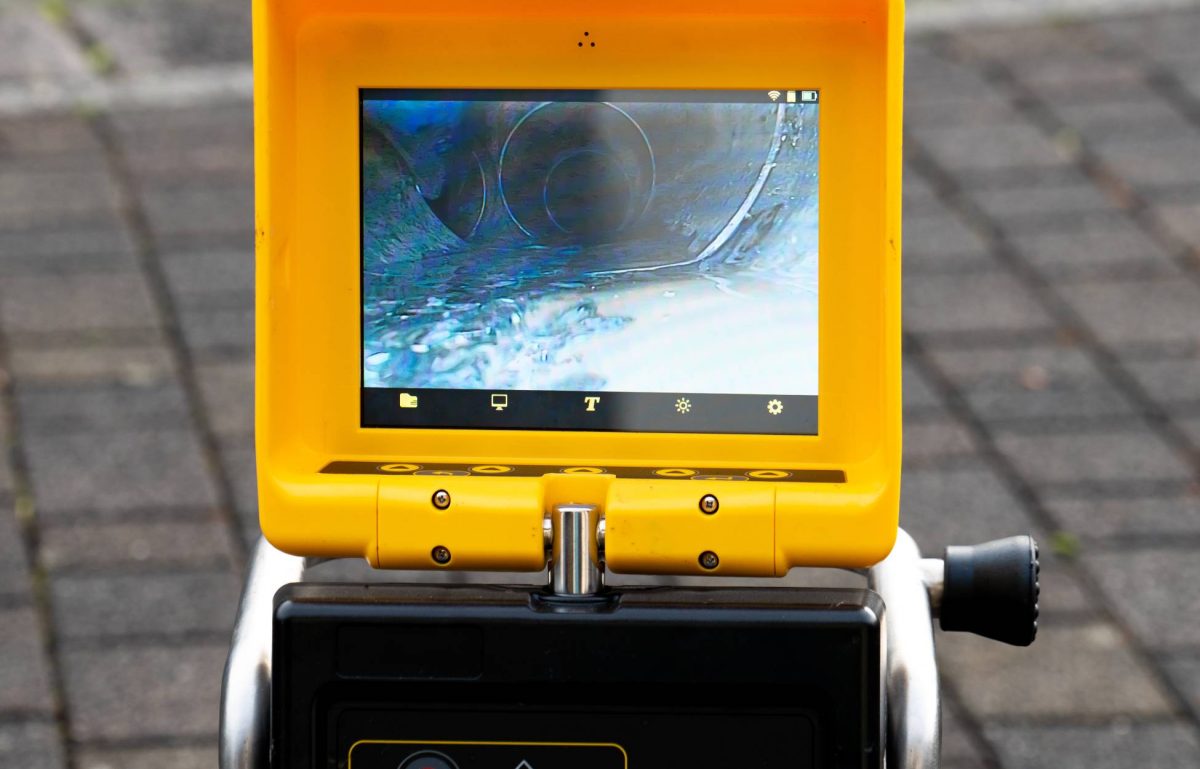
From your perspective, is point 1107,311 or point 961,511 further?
point 1107,311

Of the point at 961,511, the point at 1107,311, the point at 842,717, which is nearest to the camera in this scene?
the point at 842,717

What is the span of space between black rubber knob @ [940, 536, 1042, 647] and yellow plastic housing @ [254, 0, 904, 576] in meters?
0.27

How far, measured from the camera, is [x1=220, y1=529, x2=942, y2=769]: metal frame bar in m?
1.47

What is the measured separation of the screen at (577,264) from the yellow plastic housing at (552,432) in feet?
0.06

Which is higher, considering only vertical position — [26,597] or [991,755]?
[26,597]

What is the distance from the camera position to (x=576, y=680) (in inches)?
54.1

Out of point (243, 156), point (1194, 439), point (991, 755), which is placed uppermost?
point (243, 156)

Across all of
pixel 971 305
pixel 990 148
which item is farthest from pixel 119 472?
pixel 990 148

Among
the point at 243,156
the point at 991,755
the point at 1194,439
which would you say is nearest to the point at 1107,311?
the point at 1194,439

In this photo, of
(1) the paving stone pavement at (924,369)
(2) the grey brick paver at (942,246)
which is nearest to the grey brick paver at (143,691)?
(1) the paving stone pavement at (924,369)

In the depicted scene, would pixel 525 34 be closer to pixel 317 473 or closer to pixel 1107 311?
pixel 317 473

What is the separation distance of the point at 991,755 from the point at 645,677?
1.72m

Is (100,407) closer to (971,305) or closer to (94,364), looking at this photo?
(94,364)

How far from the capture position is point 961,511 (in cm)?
355
